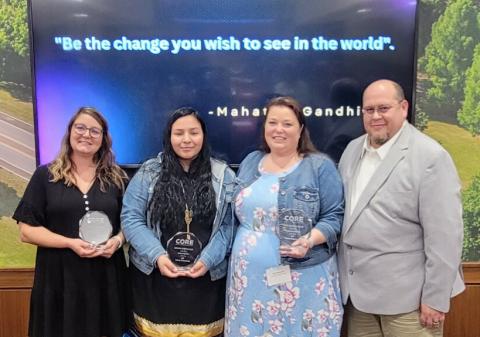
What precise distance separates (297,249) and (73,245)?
90 centimetres

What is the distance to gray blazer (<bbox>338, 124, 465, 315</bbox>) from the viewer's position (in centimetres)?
180

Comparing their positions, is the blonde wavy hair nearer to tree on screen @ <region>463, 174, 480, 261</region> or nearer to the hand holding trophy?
the hand holding trophy

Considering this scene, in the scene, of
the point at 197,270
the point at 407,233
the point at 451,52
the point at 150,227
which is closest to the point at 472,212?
the point at 451,52

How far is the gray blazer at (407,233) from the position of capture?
71.0 inches

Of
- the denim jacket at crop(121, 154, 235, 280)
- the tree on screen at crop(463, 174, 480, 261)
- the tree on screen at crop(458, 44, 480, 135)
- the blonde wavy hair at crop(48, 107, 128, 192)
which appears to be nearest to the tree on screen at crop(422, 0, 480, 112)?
the tree on screen at crop(458, 44, 480, 135)

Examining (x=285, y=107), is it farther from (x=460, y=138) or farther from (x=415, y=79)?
(x=460, y=138)

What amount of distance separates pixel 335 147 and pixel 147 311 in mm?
1224

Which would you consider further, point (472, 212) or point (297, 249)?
point (472, 212)

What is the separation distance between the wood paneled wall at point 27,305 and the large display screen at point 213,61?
0.75 metres

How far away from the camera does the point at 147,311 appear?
2.03 meters

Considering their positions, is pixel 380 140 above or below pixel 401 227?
above

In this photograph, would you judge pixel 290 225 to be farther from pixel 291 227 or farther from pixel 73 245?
pixel 73 245

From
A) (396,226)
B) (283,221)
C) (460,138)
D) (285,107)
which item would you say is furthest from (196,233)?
(460,138)

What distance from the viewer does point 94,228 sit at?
79.1 inches
